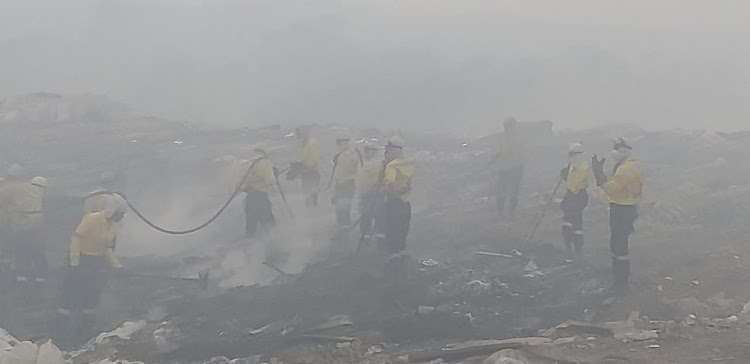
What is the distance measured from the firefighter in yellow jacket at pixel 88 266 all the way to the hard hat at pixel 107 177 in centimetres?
645

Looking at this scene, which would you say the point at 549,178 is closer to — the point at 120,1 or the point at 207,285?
the point at 207,285

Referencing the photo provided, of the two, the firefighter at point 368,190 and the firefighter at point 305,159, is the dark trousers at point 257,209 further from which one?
the firefighter at point 368,190

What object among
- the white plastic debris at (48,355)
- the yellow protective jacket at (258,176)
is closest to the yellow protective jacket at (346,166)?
the yellow protective jacket at (258,176)

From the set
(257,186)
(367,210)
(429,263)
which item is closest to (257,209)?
(257,186)

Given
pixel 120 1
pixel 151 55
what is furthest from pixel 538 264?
pixel 120 1

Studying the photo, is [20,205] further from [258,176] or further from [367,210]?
[367,210]

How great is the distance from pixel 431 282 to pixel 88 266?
352 centimetres

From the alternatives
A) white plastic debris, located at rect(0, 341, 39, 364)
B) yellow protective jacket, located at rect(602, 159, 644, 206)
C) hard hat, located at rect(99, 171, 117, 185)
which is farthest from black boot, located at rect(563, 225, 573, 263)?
hard hat, located at rect(99, 171, 117, 185)

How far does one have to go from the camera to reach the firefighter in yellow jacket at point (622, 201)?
8.34m

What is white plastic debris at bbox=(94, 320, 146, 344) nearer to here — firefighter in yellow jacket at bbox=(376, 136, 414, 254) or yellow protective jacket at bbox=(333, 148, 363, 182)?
firefighter in yellow jacket at bbox=(376, 136, 414, 254)

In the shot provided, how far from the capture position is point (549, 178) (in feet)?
51.1

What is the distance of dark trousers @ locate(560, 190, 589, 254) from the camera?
9.78 metres

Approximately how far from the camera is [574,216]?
9906mm

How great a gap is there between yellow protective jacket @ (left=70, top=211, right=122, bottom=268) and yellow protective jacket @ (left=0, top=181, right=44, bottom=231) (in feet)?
6.31
